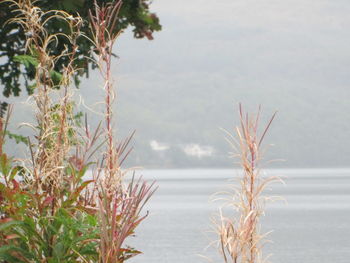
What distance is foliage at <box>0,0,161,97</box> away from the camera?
12.9m

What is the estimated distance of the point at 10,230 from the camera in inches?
225

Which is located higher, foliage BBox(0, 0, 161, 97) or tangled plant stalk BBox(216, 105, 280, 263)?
foliage BBox(0, 0, 161, 97)

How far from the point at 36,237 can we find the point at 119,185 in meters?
0.74

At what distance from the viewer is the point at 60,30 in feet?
41.6

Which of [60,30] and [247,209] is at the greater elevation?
[60,30]

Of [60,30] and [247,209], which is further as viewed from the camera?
[60,30]

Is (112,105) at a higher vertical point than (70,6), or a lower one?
lower

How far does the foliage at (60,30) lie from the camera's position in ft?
42.4

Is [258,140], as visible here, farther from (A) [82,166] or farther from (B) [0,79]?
(B) [0,79]

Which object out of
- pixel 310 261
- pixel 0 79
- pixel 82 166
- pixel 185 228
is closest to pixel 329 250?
pixel 310 261

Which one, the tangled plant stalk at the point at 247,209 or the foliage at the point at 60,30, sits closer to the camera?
the tangled plant stalk at the point at 247,209

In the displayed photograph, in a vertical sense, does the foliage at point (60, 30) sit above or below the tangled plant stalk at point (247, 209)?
above

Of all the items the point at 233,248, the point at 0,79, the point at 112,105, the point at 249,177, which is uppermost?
the point at 0,79

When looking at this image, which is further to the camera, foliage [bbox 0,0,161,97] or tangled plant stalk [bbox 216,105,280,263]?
foliage [bbox 0,0,161,97]
